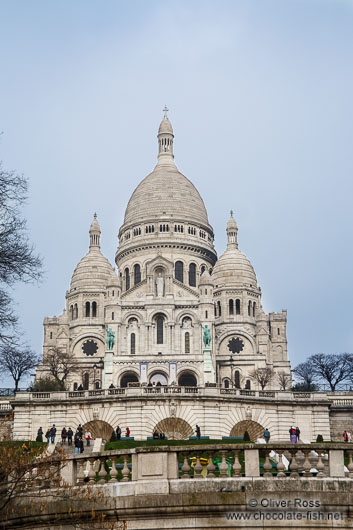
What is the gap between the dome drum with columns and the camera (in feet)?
306

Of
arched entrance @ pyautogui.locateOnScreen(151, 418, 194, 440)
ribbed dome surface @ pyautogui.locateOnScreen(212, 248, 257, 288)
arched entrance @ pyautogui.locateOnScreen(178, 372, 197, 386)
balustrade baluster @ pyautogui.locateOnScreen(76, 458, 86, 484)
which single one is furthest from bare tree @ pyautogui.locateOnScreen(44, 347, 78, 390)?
balustrade baluster @ pyautogui.locateOnScreen(76, 458, 86, 484)

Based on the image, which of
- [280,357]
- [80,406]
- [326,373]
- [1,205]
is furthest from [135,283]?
[1,205]

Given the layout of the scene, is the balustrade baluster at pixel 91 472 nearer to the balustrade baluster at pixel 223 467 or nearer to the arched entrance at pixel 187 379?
the balustrade baluster at pixel 223 467

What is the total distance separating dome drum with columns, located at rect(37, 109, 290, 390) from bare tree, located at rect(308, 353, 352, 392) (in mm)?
4583

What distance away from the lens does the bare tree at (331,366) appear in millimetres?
87562

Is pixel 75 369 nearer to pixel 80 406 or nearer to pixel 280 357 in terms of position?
pixel 280 357

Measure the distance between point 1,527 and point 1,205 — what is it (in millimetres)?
7912

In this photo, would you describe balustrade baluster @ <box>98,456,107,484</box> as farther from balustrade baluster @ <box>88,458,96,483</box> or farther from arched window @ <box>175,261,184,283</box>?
arched window @ <box>175,261,184,283</box>

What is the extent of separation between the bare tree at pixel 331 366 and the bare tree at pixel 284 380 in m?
3.41

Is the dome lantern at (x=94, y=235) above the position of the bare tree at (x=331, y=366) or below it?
above

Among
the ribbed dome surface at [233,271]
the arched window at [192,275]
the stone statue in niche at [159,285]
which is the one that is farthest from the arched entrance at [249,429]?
the arched window at [192,275]

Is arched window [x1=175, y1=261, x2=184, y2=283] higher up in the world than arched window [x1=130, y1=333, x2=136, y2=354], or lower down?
higher up

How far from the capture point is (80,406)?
50.7 meters

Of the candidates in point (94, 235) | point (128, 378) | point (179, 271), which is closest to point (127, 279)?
point (179, 271)
